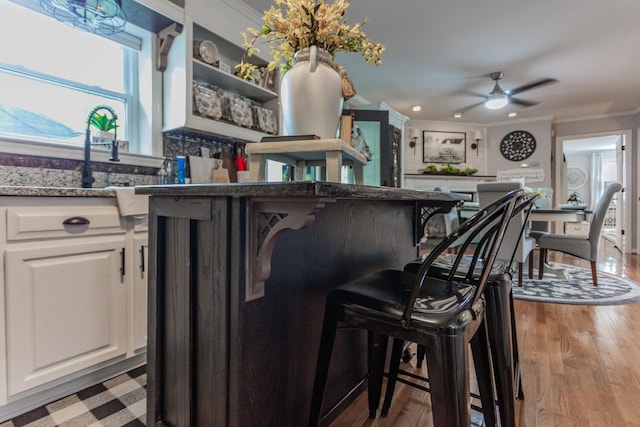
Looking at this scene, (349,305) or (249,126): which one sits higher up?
(249,126)

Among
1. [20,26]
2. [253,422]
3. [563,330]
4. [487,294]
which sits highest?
[20,26]

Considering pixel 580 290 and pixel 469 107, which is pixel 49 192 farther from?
pixel 469 107

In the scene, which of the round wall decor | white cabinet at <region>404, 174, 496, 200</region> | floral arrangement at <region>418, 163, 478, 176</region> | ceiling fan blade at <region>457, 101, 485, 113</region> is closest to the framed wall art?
floral arrangement at <region>418, 163, 478, 176</region>

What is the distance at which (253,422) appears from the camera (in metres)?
0.86

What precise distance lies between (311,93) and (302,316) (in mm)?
793

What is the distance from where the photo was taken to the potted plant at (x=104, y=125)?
2.00 metres

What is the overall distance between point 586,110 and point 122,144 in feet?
24.0

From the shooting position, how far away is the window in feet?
5.85

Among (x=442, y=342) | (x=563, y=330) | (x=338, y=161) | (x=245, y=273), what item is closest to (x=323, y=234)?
(x=338, y=161)

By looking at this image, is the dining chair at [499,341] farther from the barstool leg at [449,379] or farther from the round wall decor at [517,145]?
the round wall decor at [517,145]

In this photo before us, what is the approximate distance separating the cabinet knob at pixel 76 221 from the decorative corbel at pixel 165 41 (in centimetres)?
135

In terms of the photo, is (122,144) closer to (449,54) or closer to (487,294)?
(487,294)

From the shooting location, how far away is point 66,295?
1.36 meters

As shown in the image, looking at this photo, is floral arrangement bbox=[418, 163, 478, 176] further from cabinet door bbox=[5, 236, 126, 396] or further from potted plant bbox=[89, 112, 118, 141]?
cabinet door bbox=[5, 236, 126, 396]
